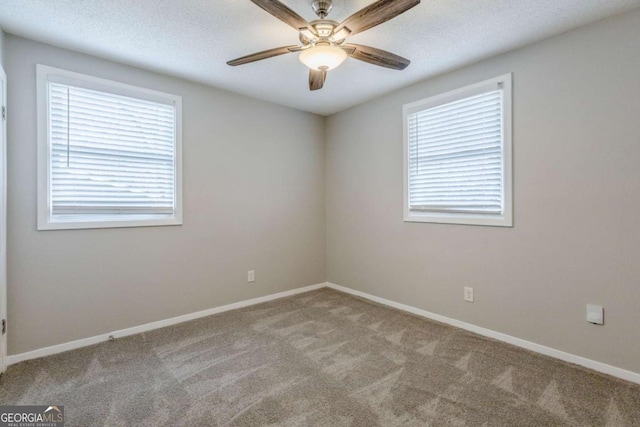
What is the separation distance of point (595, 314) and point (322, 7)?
280cm

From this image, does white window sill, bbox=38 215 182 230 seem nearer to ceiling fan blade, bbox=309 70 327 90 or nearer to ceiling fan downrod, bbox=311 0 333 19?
ceiling fan blade, bbox=309 70 327 90

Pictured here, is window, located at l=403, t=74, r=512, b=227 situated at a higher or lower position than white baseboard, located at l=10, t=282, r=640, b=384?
higher

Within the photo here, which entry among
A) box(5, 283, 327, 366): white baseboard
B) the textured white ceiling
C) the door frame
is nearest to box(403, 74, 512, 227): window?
the textured white ceiling

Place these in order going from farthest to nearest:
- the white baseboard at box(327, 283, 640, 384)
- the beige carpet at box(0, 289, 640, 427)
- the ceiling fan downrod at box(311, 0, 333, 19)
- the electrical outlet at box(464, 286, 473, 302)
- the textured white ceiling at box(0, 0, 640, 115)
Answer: the electrical outlet at box(464, 286, 473, 302) < the white baseboard at box(327, 283, 640, 384) < the textured white ceiling at box(0, 0, 640, 115) < the ceiling fan downrod at box(311, 0, 333, 19) < the beige carpet at box(0, 289, 640, 427)

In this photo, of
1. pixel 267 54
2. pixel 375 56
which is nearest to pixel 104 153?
pixel 267 54

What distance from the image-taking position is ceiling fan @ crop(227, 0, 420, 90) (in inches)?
60.1

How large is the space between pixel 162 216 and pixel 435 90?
300 centimetres

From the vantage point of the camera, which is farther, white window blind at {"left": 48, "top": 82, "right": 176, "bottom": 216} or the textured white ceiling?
white window blind at {"left": 48, "top": 82, "right": 176, "bottom": 216}

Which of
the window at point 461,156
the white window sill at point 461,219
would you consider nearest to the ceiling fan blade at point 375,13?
the window at point 461,156

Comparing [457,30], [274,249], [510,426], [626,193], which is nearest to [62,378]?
[274,249]

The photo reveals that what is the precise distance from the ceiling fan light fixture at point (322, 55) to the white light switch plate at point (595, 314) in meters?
2.46

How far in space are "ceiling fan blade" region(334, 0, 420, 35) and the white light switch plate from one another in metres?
2.36

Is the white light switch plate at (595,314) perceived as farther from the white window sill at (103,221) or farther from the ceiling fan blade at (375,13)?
the white window sill at (103,221)

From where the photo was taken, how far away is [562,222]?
A: 2.30 metres
